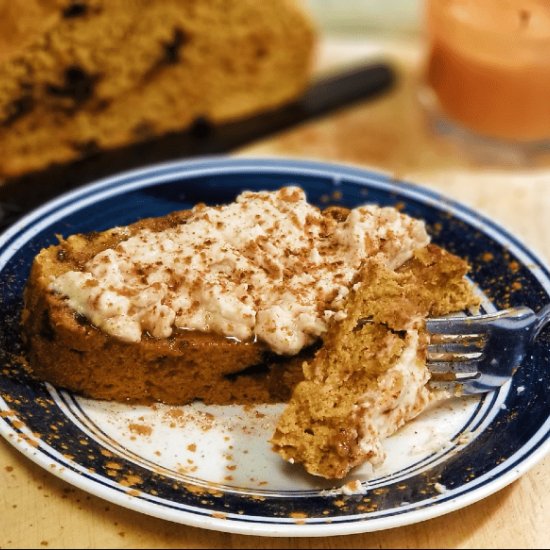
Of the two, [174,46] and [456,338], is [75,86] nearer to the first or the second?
[174,46]

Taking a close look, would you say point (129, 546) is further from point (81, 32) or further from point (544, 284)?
point (81, 32)

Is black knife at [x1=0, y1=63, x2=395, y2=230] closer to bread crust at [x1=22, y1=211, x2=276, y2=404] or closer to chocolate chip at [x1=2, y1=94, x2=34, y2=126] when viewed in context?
chocolate chip at [x1=2, y1=94, x2=34, y2=126]

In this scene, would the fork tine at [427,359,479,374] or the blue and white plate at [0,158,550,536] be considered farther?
the fork tine at [427,359,479,374]

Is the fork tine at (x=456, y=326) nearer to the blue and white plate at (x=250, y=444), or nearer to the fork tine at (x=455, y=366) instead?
the fork tine at (x=455, y=366)

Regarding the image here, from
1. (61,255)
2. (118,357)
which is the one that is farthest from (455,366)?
(61,255)

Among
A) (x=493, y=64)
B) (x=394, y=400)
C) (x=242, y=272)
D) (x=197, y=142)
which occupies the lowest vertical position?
(x=394, y=400)

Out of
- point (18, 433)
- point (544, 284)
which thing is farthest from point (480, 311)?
point (18, 433)

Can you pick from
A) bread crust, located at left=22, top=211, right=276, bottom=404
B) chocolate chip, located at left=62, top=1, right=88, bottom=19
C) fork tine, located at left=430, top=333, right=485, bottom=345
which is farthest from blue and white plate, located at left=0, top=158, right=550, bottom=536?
chocolate chip, located at left=62, top=1, right=88, bottom=19
